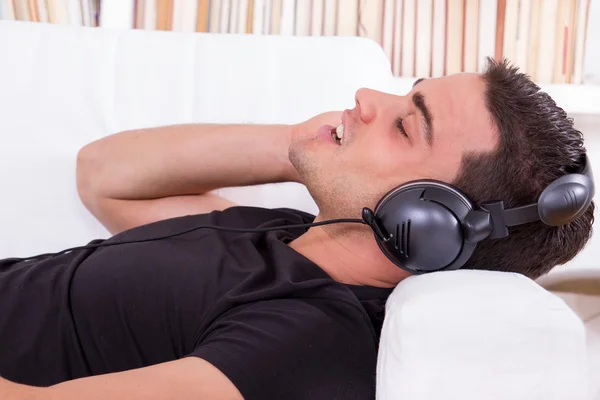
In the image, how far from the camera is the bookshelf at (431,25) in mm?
1567

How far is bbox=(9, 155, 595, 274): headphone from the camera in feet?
2.79

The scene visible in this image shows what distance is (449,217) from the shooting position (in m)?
0.87

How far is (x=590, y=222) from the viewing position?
1.03 metres

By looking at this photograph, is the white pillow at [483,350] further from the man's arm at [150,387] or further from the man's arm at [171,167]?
the man's arm at [171,167]

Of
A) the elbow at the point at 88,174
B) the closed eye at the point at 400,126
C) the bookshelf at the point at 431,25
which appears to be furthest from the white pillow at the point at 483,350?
the bookshelf at the point at 431,25

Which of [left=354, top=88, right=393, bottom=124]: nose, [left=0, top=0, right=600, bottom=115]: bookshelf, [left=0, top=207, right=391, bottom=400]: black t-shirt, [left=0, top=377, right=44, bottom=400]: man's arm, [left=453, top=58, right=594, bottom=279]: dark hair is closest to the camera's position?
[left=0, top=377, right=44, bottom=400]: man's arm

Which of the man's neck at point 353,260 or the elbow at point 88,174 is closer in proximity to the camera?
the man's neck at point 353,260

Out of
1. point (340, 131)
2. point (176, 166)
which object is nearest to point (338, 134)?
point (340, 131)

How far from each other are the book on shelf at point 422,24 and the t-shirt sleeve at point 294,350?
3.07 feet

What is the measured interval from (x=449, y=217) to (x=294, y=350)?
0.29 metres

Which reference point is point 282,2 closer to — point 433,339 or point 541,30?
point 541,30

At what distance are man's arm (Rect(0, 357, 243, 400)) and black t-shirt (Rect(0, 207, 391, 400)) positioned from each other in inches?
2.4

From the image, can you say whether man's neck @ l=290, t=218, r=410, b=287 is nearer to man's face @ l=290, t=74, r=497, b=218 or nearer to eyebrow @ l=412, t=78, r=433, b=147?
man's face @ l=290, t=74, r=497, b=218

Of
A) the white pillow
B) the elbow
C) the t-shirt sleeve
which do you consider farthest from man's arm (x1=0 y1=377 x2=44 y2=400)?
the elbow
